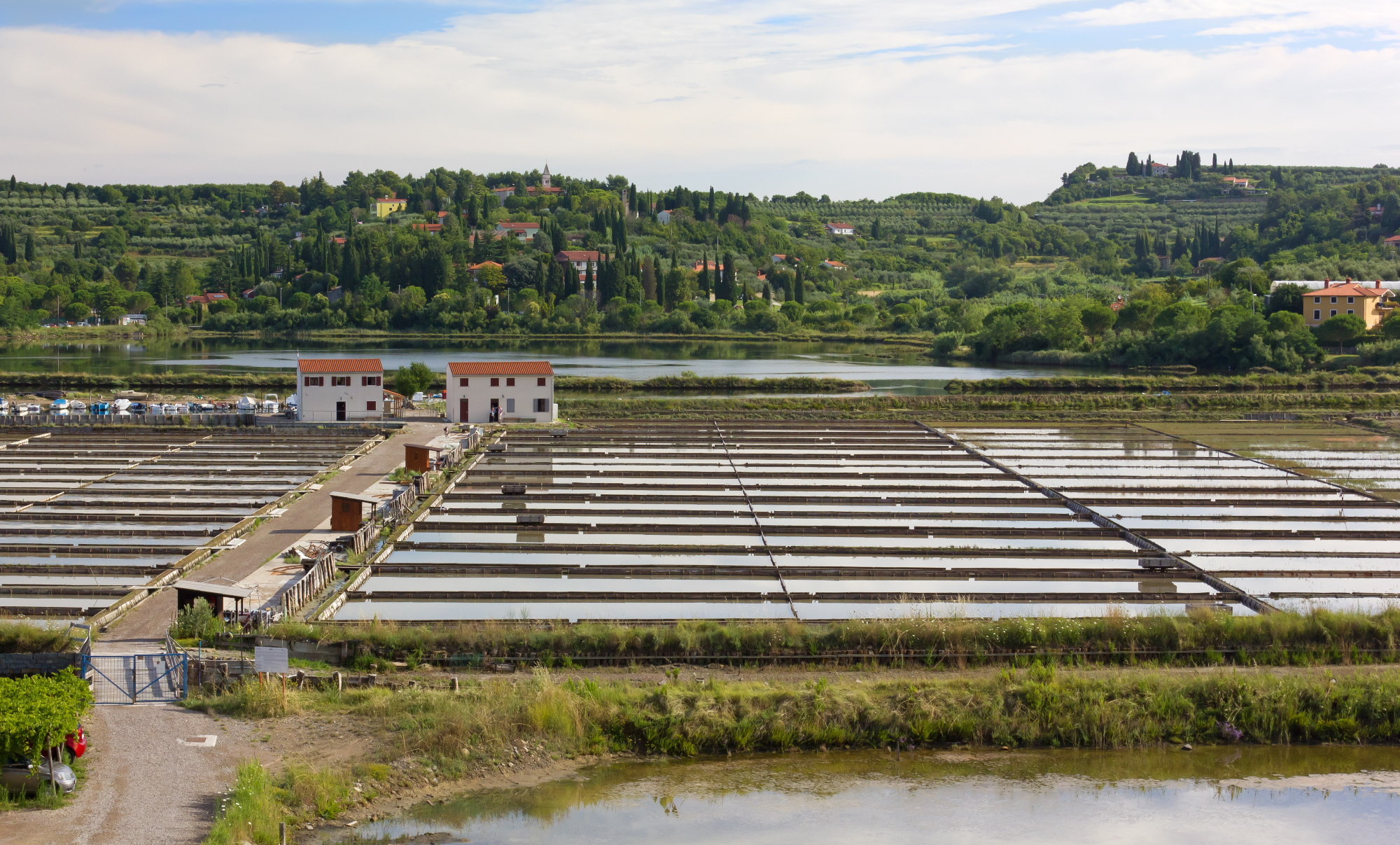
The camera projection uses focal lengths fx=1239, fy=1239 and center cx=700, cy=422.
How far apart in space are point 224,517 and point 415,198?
524 feet

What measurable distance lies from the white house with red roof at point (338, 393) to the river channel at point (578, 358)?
10797 mm

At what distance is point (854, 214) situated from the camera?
620 feet

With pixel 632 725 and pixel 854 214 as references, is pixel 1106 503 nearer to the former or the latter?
pixel 632 725

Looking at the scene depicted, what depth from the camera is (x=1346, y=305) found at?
64.6 metres

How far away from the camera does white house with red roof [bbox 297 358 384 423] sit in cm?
3459

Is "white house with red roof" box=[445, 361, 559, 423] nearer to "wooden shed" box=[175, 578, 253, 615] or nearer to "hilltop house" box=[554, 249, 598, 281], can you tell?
"wooden shed" box=[175, 578, 253, 615]

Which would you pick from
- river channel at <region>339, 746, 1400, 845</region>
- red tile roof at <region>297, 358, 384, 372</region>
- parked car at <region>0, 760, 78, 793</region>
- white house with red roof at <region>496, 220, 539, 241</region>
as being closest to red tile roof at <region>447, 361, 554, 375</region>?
red tile roof at <region>297, 358, 384, 372</region>

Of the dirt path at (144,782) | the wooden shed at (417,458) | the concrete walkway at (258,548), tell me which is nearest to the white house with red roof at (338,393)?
the concrete walkway at (258,548)

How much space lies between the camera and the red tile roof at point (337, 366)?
34656mm

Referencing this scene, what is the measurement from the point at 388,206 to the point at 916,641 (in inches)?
6478

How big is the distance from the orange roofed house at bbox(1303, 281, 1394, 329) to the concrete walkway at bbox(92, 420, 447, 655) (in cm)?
5240

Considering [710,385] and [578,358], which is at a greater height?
[578,358]

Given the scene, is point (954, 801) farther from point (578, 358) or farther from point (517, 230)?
point (517, 230)

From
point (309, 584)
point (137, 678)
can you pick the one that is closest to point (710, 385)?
point (309, 584)
